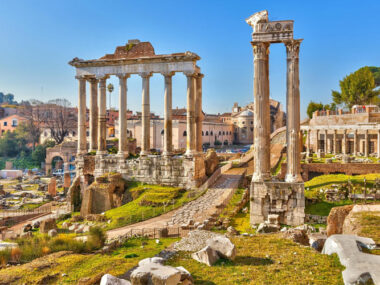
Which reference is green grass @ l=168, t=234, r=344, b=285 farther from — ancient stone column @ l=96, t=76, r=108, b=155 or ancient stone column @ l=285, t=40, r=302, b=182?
ancient stone column @ l=96, t=76, r=108, b=155

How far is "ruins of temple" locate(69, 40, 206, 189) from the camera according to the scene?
78.8ft

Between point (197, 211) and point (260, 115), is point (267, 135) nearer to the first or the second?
point (260, 115)

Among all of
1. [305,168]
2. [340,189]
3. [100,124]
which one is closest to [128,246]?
[340,189]

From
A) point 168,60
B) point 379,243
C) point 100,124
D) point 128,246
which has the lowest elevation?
point 128,246

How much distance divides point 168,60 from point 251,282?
1798 cm

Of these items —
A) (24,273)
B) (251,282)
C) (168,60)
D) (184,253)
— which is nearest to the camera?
(251,282)

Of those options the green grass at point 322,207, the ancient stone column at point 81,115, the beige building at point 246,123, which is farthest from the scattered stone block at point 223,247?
the beige building at point 246,123

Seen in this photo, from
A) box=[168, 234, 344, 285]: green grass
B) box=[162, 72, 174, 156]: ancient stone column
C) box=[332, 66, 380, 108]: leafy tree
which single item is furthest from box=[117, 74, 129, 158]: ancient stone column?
box=[332, 66, 380, 108]: leafy tree

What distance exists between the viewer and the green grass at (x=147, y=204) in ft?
65.3

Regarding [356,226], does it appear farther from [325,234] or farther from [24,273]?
[24,273]

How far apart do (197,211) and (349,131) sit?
28794 millimetres

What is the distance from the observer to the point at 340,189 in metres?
17.8

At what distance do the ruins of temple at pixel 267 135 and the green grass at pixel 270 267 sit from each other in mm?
4243

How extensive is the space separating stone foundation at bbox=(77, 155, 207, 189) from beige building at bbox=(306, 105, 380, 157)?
65.3 feet
